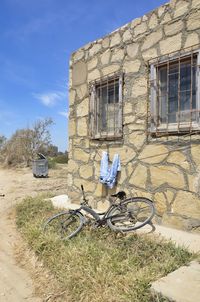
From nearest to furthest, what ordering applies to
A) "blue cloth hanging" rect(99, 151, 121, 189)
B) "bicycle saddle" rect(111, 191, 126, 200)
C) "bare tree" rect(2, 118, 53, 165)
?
"bicycle saddle" rect(111, 191, 126, 200) → "blue cloth hanging" rect(99, 151, 121, 189) → "bare tree" rect(2, 118, 53, 165)

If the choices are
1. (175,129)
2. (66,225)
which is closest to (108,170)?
(66,225)

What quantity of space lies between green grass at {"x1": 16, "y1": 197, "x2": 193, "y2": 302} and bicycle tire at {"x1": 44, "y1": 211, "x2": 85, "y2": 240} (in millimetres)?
119

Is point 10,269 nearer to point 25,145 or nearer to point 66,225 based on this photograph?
point 66,225

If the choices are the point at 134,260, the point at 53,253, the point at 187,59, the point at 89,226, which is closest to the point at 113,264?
the point at 134,260

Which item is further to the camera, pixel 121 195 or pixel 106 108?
pixel 106 108

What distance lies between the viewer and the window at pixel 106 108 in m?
5.52

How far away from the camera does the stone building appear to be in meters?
4.33

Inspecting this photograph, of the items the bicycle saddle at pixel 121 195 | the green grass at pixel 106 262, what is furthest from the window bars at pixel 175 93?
the green grass at pixel 106 262

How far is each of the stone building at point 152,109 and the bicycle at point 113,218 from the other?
0.28m

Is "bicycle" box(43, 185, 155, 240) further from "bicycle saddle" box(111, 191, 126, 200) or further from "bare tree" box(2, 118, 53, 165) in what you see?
"bare tree" box(2, 118, 53, 165)

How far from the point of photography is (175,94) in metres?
4.70

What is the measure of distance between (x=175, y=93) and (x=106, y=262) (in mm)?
2701

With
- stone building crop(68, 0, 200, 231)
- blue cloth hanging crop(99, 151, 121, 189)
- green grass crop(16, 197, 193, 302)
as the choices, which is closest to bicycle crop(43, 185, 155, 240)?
green grass crop(16, 197, 193, 302)

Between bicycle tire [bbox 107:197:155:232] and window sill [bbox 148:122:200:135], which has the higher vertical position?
window sill [bbox 148:122:200:135]
